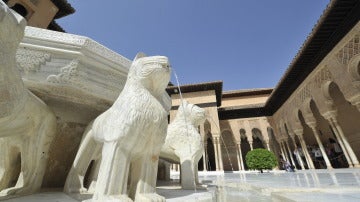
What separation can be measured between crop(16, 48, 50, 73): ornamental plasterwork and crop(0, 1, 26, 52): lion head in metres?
0.58

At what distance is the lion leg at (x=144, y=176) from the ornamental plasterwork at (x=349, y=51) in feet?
26.0

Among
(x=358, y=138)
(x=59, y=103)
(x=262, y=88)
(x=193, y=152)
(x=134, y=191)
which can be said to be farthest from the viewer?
(x=262, y=88)

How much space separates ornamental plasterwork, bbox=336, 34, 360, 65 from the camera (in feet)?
21.3

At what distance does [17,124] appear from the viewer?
1.26m

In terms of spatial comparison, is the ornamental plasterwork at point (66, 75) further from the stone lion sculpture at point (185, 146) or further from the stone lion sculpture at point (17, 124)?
the stone lion sculpture at point (185, 146)

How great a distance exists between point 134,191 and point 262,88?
63.9 ft

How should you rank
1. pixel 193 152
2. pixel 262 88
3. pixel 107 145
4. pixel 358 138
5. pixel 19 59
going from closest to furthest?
pixel 107 145
pixel 19 59
pixel 193 152
pixel 358 138
pixel 262 88

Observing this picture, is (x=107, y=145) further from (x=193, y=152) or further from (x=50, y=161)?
(x=193, y=152)

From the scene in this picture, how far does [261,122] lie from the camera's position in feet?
50.5

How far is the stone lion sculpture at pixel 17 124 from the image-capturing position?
985 mm

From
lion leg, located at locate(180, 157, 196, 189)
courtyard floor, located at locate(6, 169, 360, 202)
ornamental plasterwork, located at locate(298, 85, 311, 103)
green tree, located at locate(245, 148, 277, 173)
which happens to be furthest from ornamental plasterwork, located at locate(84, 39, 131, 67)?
ornamental plasterwork, located at locate(298, 85, 311, 103)

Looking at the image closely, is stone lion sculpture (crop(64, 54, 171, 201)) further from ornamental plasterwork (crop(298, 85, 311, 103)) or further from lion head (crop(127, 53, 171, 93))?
ornamental plasterwork (crop(298, 85, 311, 103))

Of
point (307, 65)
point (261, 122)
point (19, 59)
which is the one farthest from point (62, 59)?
point (261, 122)

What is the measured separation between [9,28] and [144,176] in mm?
1081
